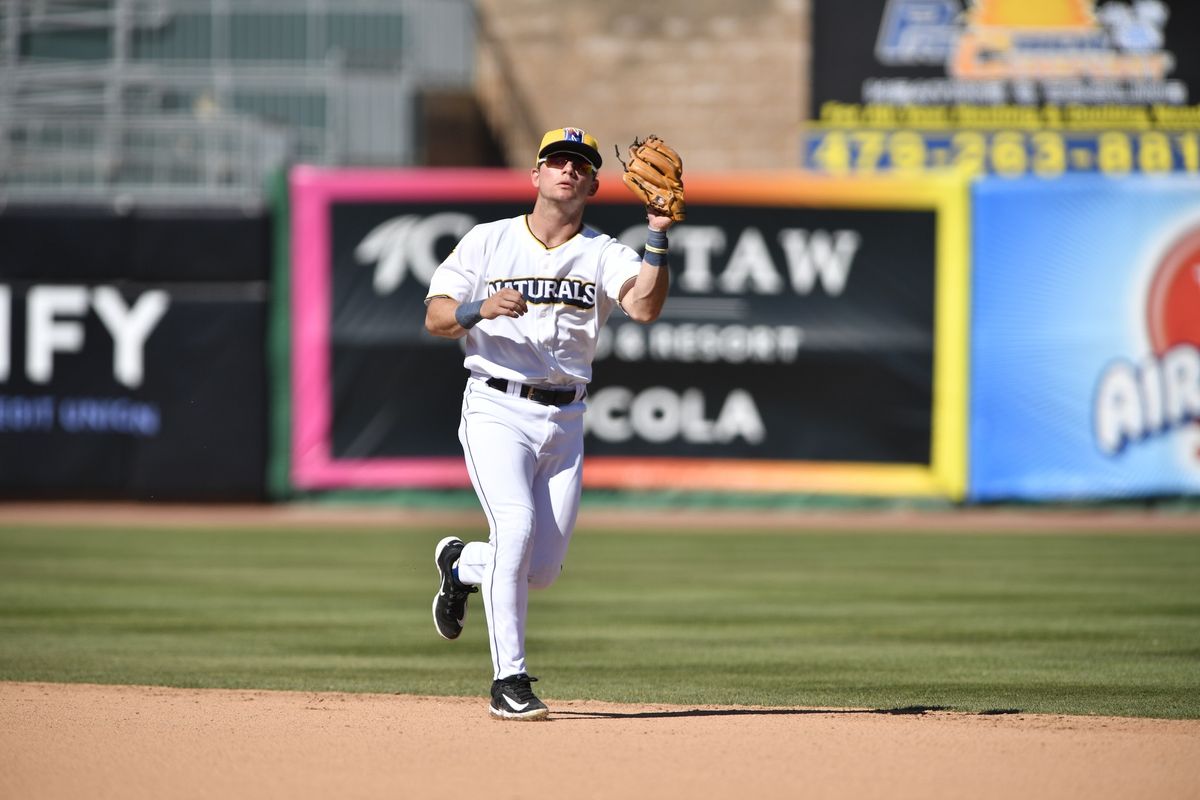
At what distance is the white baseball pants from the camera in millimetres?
5953

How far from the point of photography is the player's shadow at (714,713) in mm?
6199

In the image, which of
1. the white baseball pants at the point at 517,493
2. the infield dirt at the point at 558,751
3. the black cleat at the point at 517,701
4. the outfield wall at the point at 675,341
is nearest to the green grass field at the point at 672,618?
the infield dirt at the point at 558,751

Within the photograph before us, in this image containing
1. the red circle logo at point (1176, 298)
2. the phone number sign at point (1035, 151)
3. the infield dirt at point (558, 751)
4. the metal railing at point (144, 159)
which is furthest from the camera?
the metal railing at point (144, 159)

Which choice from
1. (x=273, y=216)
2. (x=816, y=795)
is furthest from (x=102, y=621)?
(x=273, y=216)

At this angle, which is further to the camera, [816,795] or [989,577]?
[989,577]

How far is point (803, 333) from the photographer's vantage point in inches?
634

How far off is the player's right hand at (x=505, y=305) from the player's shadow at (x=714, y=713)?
4.64 ft

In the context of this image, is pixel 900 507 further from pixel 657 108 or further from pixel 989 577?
pixel 657 108

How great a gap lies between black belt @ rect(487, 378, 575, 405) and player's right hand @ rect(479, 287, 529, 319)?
1.13 feet

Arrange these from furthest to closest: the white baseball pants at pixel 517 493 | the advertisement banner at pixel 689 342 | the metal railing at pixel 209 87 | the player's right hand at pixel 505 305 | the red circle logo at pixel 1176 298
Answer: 1. the metal railing at pixel 209 87
2. the advertisement banner at pixel 689 342
3. the red circle logo at pixel 1176 298
4. the white baseball pants at pixel 517 493
5. the player's right hand at pixel 505 305

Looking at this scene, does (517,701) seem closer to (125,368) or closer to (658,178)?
(658,178)

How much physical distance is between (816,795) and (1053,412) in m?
11.5

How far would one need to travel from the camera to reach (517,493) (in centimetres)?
596

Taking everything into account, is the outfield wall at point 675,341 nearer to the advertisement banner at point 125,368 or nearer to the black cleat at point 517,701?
the advertisement banner at point 125,368
